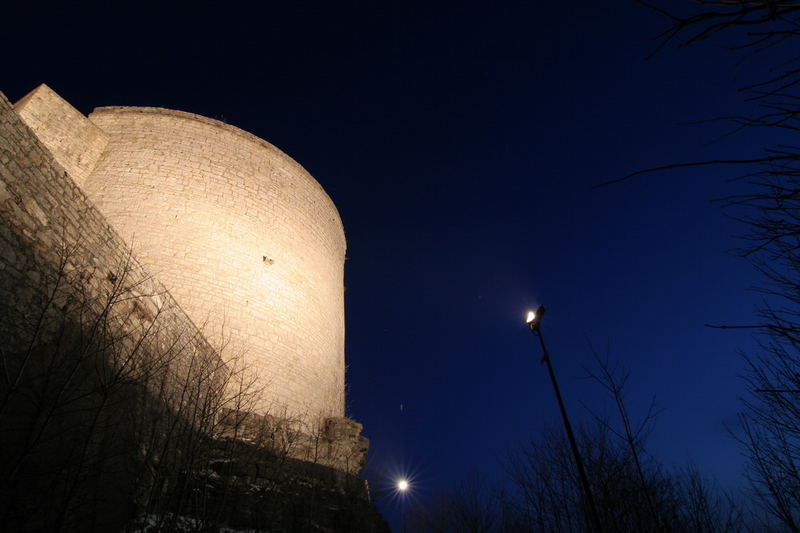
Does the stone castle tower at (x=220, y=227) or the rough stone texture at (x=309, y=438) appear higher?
the stone castle tower at (x=220, y=227)

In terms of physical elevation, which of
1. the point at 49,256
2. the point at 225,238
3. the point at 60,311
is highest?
the point at 225,238

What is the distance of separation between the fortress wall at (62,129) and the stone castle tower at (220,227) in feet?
0.07

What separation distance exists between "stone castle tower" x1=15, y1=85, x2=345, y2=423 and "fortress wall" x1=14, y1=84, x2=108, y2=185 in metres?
0.02

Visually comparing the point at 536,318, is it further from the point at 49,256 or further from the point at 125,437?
the point at 49,256

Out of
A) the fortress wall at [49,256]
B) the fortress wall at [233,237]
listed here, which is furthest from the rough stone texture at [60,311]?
the fortress wall at [233,237]

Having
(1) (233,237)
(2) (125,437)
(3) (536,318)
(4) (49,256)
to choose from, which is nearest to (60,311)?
(4) (49,256)

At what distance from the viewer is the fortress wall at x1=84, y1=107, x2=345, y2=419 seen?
7.96m

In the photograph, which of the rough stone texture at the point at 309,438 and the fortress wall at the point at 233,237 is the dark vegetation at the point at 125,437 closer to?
the rough stone texture at the point at 309,438

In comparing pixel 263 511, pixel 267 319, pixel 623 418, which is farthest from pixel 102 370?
pixel 623 418

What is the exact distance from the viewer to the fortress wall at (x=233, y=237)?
26.1ft

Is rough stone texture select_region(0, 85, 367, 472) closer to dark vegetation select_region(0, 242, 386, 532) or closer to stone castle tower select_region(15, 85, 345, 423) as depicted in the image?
stone castle tower select_region(15, 85, 345, 423)

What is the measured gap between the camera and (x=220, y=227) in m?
8.82

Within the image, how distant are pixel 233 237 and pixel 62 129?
4.23 metres

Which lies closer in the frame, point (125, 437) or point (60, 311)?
point (60, 311)
